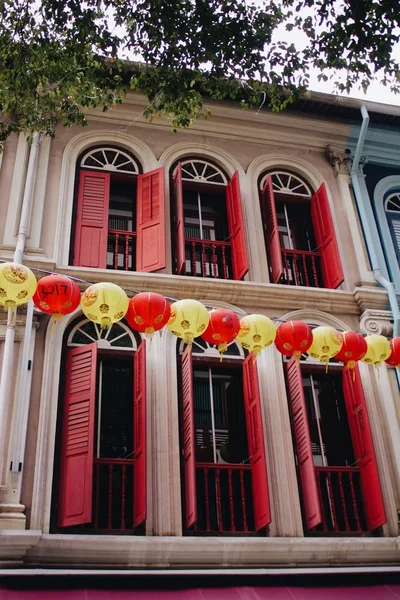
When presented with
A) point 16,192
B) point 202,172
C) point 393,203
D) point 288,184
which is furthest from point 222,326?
point 393,203

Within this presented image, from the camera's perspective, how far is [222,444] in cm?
693

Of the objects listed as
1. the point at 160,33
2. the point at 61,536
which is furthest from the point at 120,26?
the point at 61,536

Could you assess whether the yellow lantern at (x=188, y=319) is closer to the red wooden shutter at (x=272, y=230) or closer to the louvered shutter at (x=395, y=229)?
the red wooden shutter at (x=272, y=230)

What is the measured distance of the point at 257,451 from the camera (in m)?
6.59

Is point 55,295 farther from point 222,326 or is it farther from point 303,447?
point 303,447

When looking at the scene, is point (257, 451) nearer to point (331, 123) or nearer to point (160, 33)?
point (160, 33)

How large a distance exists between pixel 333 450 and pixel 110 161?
15.4 ft

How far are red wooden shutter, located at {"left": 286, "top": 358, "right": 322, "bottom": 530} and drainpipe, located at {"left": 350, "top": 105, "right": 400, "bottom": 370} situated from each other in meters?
1.32

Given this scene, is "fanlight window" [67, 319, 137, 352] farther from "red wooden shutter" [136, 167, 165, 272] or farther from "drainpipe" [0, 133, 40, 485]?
"red wooden shutter" [136, 167, 165, 272]

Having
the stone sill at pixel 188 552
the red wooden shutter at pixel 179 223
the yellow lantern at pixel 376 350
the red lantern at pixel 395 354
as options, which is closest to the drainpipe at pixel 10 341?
the stone sill at pixel 188 552

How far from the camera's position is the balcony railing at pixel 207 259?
810 centimetres

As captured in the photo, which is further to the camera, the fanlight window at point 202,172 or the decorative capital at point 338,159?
the decorative capital at point 338,159

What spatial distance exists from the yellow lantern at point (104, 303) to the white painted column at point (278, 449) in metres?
2.26

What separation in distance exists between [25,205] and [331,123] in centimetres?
476
